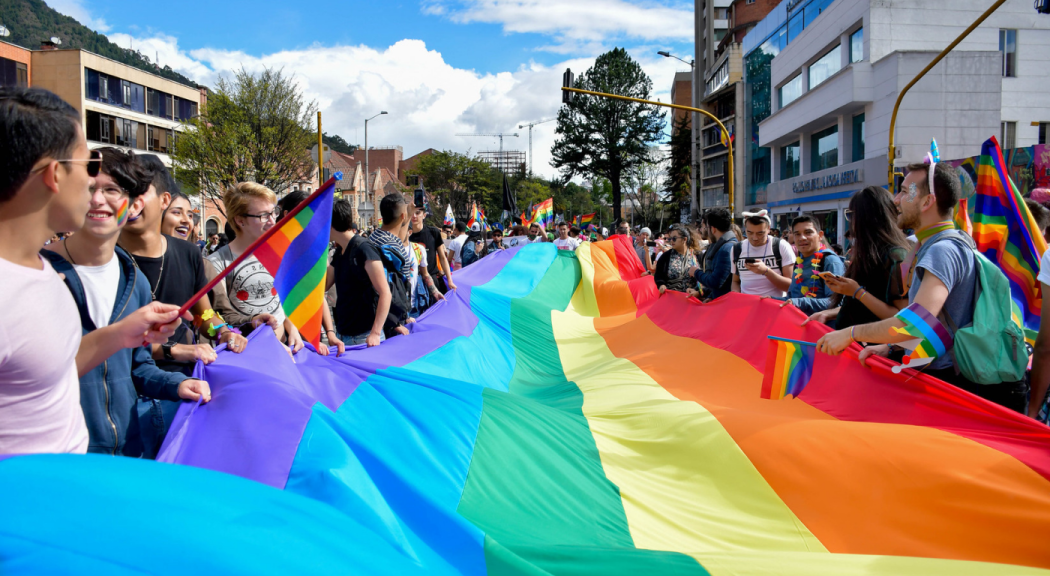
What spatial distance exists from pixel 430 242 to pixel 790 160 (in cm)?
3293

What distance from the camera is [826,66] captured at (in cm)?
3092

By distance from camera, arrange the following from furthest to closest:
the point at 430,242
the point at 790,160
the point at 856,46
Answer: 1. the point at 790,160
2. the point at 856,46
3. the point at 430,242

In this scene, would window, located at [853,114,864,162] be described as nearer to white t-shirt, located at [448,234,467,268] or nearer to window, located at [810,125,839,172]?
window, located at [810,125,839,172]

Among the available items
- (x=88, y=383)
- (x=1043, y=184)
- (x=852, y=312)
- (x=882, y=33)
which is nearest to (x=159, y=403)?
(x=88, y=383)

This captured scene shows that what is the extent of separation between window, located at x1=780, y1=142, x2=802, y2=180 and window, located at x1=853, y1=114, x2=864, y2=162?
521 centimetres

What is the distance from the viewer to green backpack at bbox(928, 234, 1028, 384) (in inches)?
132

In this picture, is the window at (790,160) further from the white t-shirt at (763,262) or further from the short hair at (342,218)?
the short hair at (342,218)

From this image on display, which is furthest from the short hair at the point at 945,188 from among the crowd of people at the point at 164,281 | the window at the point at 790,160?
the window at the point at 790,160

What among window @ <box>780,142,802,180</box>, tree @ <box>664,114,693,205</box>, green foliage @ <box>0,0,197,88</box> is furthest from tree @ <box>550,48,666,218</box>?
green foliage @ <box>0,0,197,88</box>

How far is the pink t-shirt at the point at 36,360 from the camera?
5.10 ft

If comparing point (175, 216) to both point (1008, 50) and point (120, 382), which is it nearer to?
point (120, 382)

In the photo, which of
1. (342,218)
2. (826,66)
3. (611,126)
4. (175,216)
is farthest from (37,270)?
(611,126)

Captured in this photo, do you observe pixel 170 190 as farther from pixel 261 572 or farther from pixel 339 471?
pixel 261 572

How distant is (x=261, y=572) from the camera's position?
1567 millimetres
